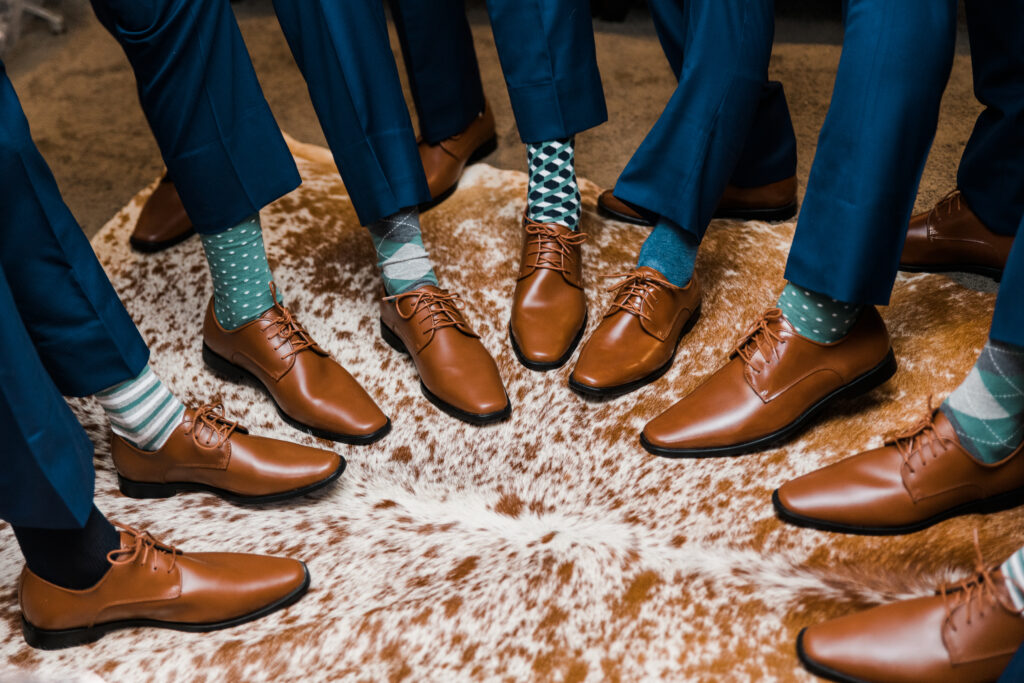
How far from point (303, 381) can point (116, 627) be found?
438 millimetres

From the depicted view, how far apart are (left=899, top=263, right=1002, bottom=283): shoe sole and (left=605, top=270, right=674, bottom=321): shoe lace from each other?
47cm

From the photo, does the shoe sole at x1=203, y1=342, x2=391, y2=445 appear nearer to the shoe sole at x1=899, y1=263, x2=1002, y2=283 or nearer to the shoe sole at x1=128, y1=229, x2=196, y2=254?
the shoe sole at x1=128, y1=229, x2=196, y2=254

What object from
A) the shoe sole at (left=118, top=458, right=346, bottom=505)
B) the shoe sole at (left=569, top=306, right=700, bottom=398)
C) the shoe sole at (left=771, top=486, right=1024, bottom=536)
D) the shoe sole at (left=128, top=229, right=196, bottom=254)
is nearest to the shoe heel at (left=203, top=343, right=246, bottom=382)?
the shoe sole at (left=118, top=458, right=346, bottom=505)

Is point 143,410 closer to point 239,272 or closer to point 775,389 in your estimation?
point 239,272

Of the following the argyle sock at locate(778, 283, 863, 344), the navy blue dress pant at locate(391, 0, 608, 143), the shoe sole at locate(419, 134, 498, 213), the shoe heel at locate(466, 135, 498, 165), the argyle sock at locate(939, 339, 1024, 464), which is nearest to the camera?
the argyle sock at locate(939, 339, 1024, 464)

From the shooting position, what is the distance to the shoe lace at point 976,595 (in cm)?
75

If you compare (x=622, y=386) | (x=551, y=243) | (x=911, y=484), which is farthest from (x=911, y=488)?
(x=551, y=243)

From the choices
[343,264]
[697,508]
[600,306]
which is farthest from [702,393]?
[343,264]

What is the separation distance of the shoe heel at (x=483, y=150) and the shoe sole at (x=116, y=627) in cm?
115

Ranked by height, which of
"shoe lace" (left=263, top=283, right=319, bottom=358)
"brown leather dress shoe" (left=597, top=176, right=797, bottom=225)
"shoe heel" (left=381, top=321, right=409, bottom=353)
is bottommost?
"shoe heel" (left=381, top=321, right=409, bottom=353)

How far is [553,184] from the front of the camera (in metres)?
1.35

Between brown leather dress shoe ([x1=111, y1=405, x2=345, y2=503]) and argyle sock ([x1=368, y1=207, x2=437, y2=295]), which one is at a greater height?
argyle sock ([x1=368, y1=207, x2=437, y2=295])

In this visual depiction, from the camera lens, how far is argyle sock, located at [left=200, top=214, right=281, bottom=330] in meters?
1.24

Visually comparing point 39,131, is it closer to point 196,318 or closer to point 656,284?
point 196,318
